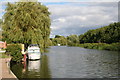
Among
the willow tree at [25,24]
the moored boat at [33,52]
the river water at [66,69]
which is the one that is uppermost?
the willow tree at [25,24]

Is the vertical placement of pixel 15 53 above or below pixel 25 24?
below

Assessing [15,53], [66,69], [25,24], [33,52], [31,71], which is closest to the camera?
[31,71]

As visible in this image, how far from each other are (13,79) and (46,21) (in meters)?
23.9

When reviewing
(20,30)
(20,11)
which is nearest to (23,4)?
(20,11)

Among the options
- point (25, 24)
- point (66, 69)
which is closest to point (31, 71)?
point (66, 69)

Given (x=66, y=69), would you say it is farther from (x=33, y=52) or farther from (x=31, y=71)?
(x=33, y=52)

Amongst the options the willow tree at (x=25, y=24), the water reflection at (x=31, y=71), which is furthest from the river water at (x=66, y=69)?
the willow tree at (x=25, y=24)

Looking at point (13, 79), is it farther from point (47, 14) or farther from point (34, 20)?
point (47, 14)

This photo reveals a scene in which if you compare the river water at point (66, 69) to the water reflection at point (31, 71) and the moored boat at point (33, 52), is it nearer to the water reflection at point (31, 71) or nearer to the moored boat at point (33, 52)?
the water reflection at point (31, 71)

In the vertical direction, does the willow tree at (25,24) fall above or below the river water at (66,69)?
above

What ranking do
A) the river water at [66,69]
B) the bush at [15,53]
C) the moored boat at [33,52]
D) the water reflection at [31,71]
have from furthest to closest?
the moored boat at [33,52] < the bush at [15,53] < the river water at [66,69] < the water reflection at [31,71]

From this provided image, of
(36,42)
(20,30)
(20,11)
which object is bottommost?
(36,42)

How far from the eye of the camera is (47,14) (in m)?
38.8

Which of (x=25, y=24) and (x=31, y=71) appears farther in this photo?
(x=25, y=24)
